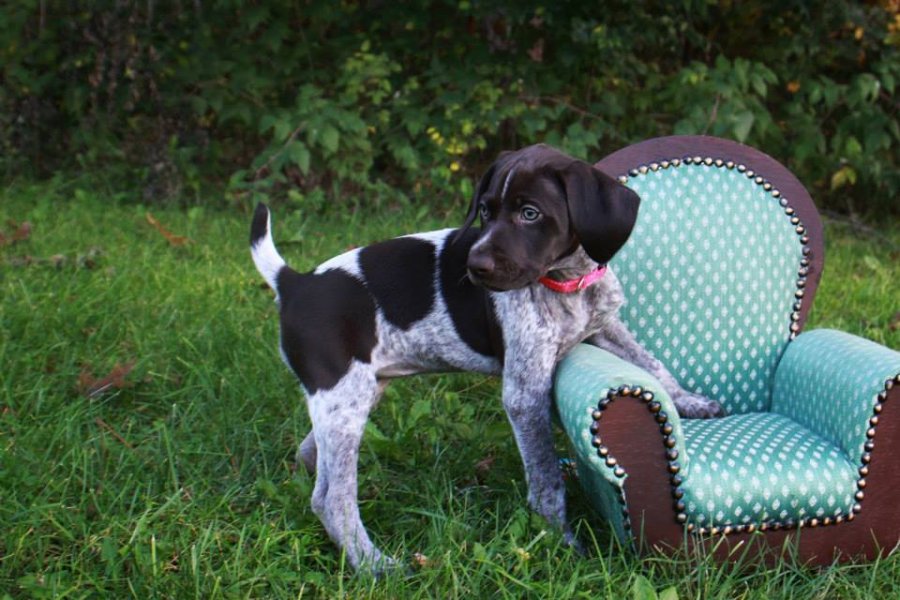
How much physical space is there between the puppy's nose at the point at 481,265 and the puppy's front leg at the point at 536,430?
38 cm

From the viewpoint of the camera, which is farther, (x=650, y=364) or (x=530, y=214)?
(x=650, y=364)

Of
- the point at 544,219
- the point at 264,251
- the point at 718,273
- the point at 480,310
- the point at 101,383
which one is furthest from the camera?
the point at 101,383

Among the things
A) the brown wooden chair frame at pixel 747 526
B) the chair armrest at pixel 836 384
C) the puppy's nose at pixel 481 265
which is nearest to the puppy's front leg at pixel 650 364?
the chair armrest at pixel 836 384

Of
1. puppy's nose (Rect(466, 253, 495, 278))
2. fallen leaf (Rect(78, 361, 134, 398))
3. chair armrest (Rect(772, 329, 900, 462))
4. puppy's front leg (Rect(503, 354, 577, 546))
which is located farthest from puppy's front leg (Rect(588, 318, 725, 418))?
fallen leaf (Rect(78, 361, 134, 398))

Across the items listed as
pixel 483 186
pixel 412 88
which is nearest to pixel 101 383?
pixel 483 186

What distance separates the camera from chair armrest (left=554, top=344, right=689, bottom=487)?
250 cm

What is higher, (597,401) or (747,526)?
(597,401)

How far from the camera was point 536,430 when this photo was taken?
111 inches

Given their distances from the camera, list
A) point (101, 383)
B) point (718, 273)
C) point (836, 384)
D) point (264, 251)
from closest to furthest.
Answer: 1. point (836, 384)
2. point (264, 251)
3. point (718, 273)
4. point (101, 383)

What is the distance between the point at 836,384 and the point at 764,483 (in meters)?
0.41

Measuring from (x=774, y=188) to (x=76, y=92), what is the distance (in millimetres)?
5511

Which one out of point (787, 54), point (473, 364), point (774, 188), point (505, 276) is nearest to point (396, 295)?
point (473, 364)

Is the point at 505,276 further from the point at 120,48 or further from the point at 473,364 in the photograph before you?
the point at 120,48

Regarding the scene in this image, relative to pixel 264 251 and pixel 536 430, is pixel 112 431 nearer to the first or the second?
pixel 264 251
